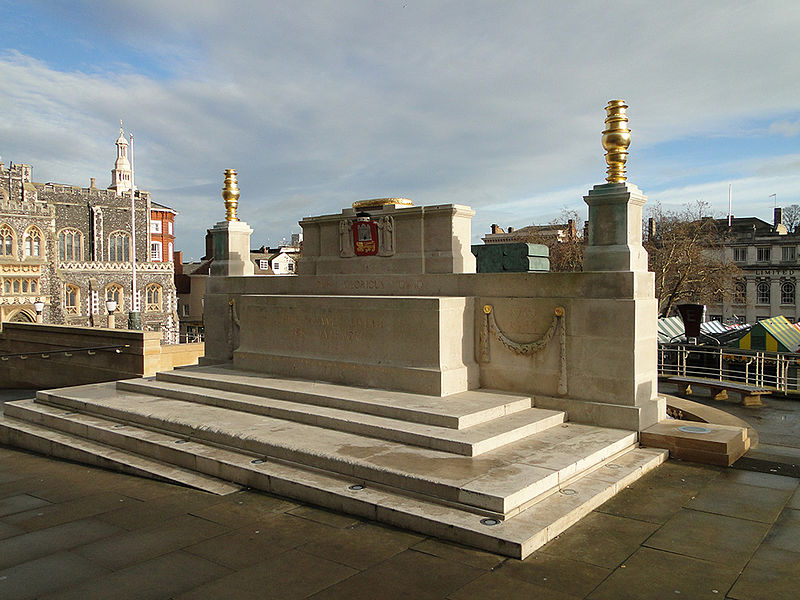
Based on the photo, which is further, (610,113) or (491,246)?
(491,246)

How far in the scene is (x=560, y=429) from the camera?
967 cm

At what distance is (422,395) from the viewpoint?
10.7 meters

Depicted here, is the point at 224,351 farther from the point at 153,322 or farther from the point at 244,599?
the point at 153,322

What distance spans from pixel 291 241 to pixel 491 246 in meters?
75.4

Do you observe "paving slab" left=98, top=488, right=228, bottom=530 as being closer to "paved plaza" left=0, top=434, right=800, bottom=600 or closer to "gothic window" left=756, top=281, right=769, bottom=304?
"paved plaza" left=0, top=434, right=800, bottom=600

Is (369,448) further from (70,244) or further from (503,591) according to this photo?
(70,244)

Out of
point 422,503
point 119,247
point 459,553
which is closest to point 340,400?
point 422,503

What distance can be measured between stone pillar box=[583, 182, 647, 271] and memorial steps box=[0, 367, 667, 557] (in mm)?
2691

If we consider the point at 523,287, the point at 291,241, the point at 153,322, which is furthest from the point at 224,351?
the point at 291,241

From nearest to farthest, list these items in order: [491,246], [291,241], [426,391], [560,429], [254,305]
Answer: [560,429] → [426,391] → [491,246] → [254,305] → [291,241]

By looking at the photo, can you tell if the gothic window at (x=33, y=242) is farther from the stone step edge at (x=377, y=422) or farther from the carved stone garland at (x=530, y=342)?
the carved stone garland at (x=530, y=342)

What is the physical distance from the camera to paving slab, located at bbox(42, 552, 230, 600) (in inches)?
209

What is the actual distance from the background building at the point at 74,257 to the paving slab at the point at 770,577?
50363mm

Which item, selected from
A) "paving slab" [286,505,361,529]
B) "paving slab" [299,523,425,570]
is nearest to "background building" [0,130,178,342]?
"paving slab" [286,505,361,529]
